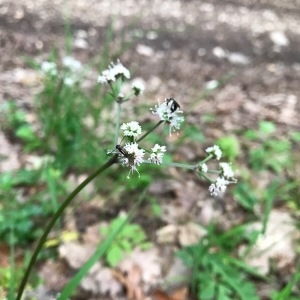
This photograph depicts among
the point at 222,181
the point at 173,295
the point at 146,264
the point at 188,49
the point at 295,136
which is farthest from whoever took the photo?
the point at 188,49

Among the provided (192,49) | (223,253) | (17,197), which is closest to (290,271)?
(223,253)

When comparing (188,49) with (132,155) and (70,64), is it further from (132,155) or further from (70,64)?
(132,155)

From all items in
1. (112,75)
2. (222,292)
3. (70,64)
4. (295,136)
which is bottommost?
(222,292)

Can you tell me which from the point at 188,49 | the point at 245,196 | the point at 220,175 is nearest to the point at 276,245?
the point at 245,196

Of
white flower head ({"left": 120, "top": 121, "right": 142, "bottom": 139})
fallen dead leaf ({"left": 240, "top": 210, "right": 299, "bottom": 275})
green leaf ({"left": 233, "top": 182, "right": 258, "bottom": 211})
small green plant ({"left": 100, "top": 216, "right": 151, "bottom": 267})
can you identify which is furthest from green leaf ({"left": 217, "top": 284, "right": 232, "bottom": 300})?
white flower head ({"left": 120, "top": 121, "right": 142, "bottom": 139})

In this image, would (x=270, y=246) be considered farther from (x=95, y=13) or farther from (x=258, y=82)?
(x=95, y=13)

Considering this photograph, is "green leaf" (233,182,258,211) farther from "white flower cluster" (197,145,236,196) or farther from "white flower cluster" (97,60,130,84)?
"white flower cluster" (97,60,130,84)
